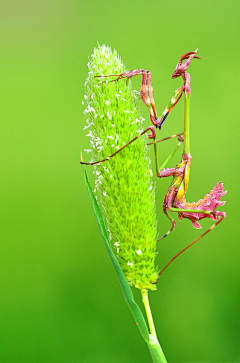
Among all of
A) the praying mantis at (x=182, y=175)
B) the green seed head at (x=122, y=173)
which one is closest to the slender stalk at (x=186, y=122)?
the praying mantis at (x=182, y=175)

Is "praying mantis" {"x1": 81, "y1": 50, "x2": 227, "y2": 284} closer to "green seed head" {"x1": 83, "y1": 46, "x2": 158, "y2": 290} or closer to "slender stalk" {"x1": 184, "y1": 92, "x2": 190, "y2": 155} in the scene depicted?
"slender stalk" {"x1": 184, "y1": 92, "x2": 190, "y2": 155}

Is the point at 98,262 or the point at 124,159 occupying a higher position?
the point at 124,159

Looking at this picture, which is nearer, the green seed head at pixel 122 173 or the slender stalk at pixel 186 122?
the green seed head at pixel 122 173

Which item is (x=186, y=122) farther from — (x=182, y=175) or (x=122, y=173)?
(x=122, y=173)

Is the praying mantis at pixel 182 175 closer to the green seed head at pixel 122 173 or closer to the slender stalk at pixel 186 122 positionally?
the slender stalk at pixel 186 122

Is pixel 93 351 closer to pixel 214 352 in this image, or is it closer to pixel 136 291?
pixel 136 291

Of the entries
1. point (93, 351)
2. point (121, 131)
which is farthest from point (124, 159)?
point (93, 351)

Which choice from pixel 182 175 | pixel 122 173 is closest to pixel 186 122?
pixel 182 175

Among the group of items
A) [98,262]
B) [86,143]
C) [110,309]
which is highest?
[86,143]
